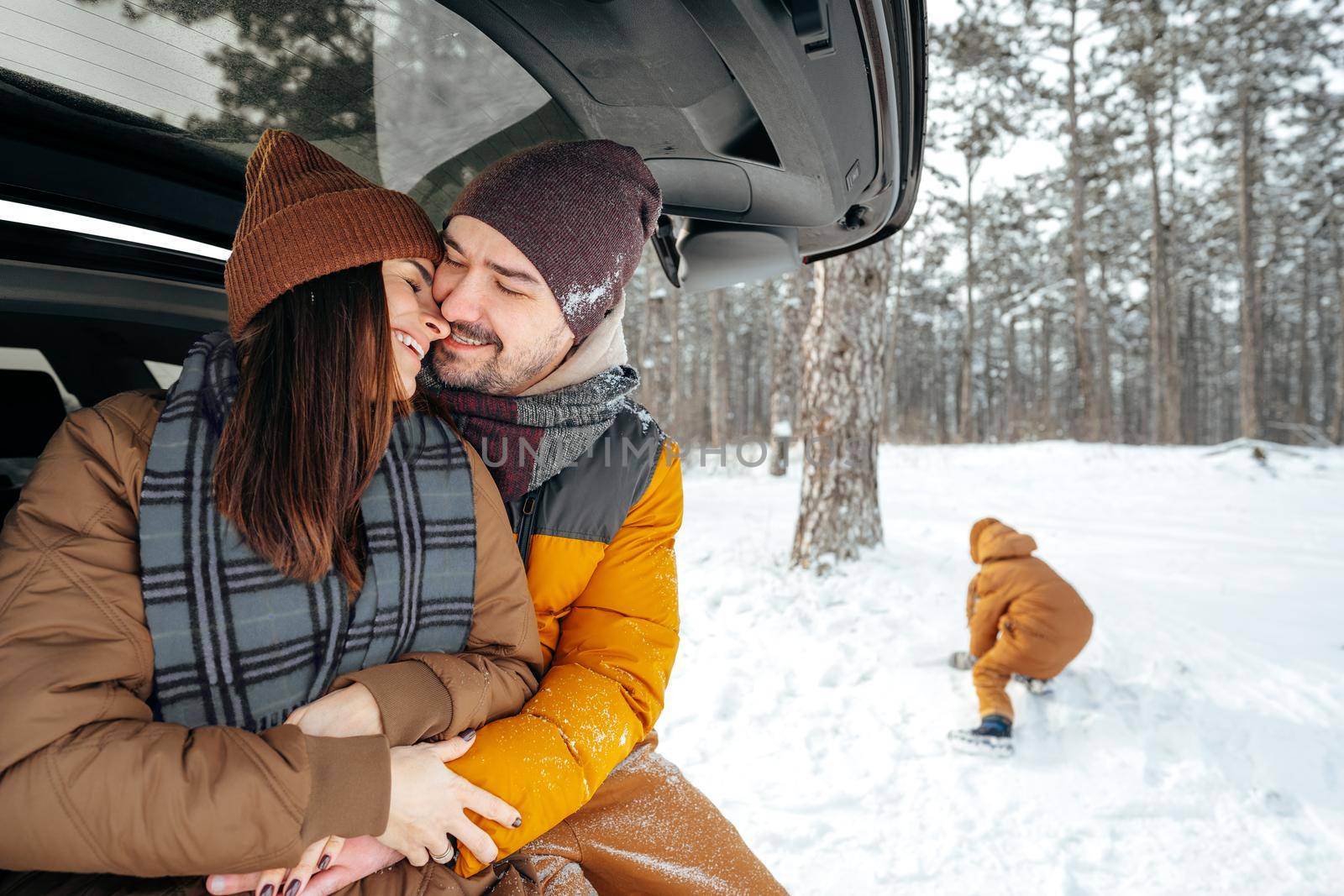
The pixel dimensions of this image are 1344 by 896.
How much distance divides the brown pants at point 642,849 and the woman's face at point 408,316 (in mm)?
1081

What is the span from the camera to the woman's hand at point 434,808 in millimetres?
1254

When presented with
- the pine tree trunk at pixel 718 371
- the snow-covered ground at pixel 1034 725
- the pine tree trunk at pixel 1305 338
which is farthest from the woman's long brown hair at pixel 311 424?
the pine tree trunk at pixel 1305 338

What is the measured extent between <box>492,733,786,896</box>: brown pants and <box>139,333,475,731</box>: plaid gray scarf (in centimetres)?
55

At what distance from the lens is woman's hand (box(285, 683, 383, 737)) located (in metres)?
1.22

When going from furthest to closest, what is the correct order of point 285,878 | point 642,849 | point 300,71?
point 642,849 → point 300,71 → point 285,878

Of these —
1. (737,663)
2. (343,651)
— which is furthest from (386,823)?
(737,663)

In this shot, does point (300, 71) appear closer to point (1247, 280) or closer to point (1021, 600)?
point (1021, 600)

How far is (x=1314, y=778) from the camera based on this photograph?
3.07 metres

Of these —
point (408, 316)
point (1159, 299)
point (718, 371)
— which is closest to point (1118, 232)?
point (1159, 299)

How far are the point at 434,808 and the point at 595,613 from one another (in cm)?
66

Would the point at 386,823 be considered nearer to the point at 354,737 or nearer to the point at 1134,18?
the point at 354,737

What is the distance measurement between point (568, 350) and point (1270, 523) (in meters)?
9.96

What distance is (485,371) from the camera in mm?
1860

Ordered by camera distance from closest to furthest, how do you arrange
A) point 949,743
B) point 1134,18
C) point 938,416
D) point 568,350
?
point 568,350
point 949,743
point 1134,18
point 938,416
